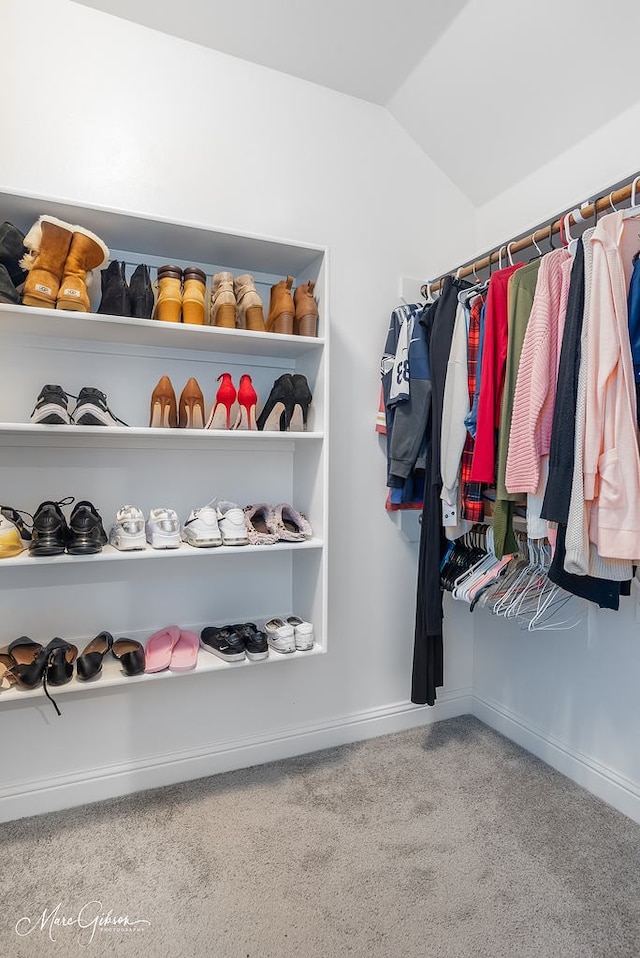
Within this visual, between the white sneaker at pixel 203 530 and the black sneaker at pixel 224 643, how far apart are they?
30cm

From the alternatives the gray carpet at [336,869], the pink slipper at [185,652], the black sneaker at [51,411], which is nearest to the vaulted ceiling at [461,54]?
the black sneaker at [51,411]

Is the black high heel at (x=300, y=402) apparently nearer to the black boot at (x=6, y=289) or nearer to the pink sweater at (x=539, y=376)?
the pink sweater at (x=539, y=376)

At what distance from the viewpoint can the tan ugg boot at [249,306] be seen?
1.65 m

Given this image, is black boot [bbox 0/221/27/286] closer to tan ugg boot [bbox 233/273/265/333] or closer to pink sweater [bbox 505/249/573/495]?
tan ugg boot [bbox 233/273/265/333]

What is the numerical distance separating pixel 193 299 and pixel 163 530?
69cm

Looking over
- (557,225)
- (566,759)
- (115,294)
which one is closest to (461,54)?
(557,225)

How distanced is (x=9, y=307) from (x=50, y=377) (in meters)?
0.32

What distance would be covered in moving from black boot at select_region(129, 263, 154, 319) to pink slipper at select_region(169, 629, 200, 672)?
3.28 feet

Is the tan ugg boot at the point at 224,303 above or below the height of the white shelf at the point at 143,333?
above

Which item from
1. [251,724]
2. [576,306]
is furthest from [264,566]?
[576,306]

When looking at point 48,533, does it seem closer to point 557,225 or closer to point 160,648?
point 160,648

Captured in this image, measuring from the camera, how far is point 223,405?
5.32 ft

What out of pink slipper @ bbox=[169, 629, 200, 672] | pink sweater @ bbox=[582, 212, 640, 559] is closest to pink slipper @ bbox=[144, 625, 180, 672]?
pink slipper @ bbox=[169, 629, 200, 672]

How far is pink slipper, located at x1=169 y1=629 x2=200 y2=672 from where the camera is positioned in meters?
1.54
